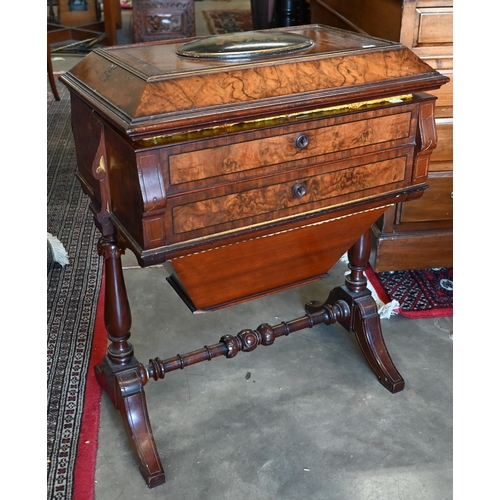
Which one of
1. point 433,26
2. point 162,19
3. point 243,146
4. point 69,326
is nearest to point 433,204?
point 433,26

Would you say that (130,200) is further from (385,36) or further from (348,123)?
(385,36)

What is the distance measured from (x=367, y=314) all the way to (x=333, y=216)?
65cm

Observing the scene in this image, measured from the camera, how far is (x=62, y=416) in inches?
86.4

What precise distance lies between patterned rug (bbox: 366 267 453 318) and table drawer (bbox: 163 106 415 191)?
43.3 inches

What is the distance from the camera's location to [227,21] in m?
8.41

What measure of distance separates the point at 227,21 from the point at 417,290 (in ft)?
20.9

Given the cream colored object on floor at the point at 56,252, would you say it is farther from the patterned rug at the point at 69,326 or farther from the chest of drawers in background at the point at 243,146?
the chest of drawers in background at the point at 243,146

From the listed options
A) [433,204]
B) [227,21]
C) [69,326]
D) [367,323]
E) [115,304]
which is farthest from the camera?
[227,21]

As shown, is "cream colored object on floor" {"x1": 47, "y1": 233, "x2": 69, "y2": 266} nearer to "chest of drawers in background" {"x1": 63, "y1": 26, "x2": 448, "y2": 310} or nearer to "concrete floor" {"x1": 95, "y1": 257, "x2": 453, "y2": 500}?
"concrete floor" {"x1": 95, "y1": 257, "x2": 453, "y2": 500}

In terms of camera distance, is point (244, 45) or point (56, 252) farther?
point (56, 252)

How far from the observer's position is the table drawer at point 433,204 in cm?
280

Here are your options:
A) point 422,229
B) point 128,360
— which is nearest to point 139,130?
point 128,360

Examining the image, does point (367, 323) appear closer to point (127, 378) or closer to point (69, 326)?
point (127, 378)

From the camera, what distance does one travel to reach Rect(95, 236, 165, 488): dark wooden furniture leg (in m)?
1.93
